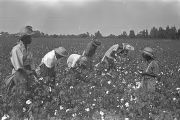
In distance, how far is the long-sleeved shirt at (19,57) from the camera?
525 cm

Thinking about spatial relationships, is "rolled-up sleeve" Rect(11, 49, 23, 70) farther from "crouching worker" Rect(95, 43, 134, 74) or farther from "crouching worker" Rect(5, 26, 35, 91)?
"crouching worker" Rect(95, 43, 134, 74)

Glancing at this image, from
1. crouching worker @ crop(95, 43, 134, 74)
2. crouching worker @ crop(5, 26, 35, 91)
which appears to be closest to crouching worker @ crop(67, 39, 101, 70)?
crouching worker @ crop(95, 43, 134, 74)

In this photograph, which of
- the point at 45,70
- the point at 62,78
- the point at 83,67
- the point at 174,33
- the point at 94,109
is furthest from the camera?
the point at 174,33

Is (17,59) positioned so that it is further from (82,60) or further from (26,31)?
(82,60)

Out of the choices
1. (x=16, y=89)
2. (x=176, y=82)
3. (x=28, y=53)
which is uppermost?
(x=28, y=53)

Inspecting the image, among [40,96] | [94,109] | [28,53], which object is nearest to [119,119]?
[94,109]

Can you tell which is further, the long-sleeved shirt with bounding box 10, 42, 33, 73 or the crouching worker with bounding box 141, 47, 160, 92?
the crouching worker with bounding box 141, 47, 160, 92

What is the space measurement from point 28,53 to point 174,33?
41.2ft

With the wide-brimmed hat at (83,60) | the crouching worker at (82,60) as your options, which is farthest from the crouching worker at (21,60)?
the wide-brimmed hat at (83,60)

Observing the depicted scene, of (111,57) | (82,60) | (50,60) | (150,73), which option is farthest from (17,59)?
(111,57)

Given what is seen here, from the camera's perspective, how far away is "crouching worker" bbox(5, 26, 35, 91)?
526cm

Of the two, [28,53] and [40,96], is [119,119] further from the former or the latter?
[28,53]

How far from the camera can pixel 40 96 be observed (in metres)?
5.30

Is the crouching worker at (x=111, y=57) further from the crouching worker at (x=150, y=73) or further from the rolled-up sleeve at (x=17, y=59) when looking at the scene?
the rolled-up sleeve at (x=17, y=59)
